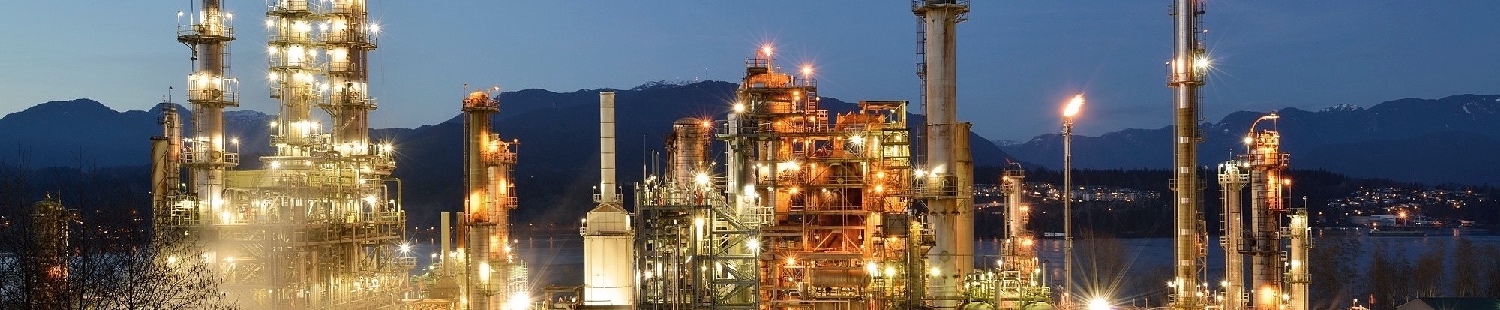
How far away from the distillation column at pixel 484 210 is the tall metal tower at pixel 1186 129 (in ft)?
81.3

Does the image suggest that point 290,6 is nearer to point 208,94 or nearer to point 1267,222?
point 208,94

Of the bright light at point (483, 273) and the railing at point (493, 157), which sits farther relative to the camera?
the railing at point (493, 157)

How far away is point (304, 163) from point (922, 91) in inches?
798

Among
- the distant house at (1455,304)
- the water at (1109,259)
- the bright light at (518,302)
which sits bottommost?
the water at (1109,259)

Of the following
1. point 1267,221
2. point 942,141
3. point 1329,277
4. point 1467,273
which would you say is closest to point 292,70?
point 942,141

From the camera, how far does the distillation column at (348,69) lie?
44.5 m

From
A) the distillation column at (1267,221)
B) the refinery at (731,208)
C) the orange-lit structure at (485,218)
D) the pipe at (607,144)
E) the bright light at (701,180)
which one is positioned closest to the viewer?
the refinery at (731,208)

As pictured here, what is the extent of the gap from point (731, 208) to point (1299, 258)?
18753 millimetres

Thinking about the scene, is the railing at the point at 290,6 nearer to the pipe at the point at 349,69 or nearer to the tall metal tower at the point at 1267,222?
the pipe at the point at 349,69

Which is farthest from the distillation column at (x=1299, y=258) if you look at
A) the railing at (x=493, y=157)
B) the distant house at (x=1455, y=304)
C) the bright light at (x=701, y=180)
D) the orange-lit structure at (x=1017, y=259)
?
the railing at (x=493, y=157)

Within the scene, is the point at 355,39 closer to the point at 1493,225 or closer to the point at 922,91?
the point at 922,91

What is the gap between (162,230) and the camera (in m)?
39.0

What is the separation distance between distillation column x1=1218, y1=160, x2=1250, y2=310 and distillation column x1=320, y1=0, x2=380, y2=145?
99.8 ft

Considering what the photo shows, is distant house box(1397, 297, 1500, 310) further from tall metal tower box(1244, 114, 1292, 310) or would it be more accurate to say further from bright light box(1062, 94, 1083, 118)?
bright light box(1062, 94, 1083, 118)
